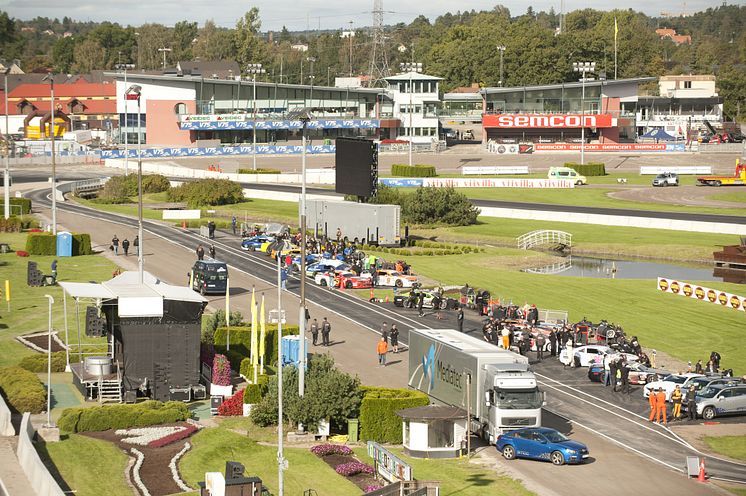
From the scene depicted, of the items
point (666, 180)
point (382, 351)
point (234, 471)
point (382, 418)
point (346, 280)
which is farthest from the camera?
point (666, 180)

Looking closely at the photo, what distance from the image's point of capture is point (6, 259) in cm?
8138

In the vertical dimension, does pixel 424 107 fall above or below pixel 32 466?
above

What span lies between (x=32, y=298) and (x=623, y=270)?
138ft

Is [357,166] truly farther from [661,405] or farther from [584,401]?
[661,405]

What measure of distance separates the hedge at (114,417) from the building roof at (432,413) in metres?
9.41

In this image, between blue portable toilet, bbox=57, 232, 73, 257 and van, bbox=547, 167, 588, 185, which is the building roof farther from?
van, bbox=547, 167, 588, 185

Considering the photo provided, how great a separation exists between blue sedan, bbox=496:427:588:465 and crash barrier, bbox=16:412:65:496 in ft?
48.3

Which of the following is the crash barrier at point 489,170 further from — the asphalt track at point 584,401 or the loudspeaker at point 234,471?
the loudspeaker at point 234,471

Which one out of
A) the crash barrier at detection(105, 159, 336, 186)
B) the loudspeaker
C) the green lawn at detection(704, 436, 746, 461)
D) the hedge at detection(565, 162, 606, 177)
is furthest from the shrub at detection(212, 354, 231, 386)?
the hedge at detection(565, 162, 606, 177)

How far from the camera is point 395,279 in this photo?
7194cm

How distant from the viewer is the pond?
79562 mm

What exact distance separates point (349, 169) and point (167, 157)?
79137 millimetres

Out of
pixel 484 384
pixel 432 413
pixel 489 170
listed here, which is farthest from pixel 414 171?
pixel 432 413

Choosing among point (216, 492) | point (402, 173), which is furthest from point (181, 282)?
point (402, 173)
